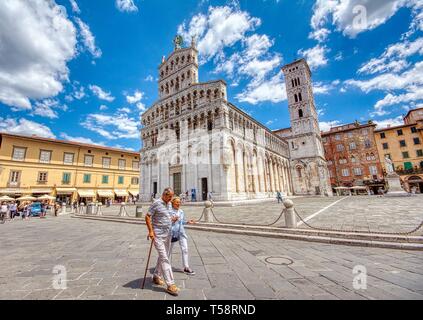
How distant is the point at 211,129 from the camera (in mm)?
22359

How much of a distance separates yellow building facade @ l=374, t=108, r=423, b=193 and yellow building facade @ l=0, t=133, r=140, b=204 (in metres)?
46.7

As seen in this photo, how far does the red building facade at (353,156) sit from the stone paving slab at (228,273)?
4048cm

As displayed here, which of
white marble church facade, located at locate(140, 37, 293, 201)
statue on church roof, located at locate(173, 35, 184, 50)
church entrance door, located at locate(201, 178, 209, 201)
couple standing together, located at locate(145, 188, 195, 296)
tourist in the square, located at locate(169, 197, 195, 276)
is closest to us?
couple standing together, located at locate(145, 188, 195, 296)

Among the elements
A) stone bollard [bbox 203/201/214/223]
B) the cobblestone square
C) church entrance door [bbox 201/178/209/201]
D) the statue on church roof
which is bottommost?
the cobblestone square

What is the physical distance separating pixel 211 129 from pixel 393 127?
34988 mm

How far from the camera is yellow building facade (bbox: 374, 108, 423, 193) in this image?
103 feet

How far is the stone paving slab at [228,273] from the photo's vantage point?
2.68m

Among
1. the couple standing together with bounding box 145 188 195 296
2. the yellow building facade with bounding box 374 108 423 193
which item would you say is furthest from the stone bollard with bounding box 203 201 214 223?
the yellow building facade with bounding box 374 108 423 193

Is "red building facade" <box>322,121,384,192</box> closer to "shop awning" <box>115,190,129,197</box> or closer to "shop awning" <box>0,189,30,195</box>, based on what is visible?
"shop awning" <box>115,190,129,197</box>

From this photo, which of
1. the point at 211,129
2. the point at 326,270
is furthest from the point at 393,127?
the point at 326,270

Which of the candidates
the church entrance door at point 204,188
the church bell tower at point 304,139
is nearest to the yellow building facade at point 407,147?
the church bell tower at point 304,139

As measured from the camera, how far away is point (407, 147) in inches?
1287

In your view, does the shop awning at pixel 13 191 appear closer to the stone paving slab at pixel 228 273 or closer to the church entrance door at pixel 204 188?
the church entrance door at pixel 204 188
